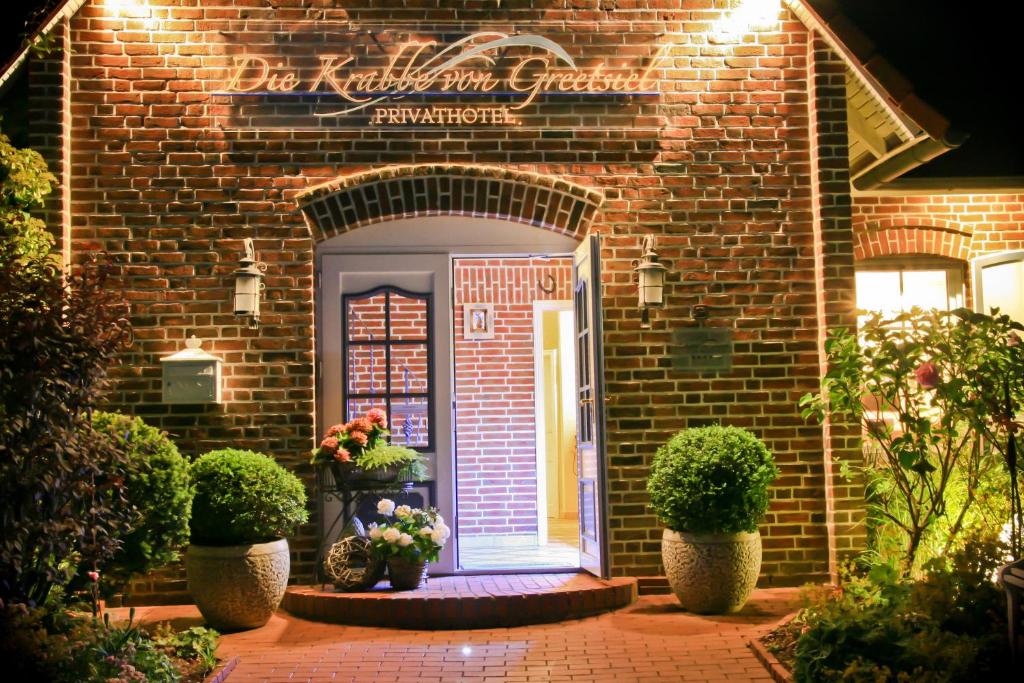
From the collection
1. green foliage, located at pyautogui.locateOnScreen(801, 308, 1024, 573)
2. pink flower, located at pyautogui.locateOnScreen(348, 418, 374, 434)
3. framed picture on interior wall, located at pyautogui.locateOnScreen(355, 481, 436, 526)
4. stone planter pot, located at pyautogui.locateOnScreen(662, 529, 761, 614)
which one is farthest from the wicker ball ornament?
green foliage, located at pyautogui.locateOnScreen(801, 308, 1024, 573)

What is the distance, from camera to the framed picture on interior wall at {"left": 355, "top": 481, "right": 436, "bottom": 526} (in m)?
8.25

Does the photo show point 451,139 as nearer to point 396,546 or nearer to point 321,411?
point 321,411

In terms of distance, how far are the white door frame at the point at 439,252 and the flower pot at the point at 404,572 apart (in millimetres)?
868

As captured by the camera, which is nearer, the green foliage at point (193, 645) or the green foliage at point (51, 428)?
the green foliage at point (51, 428)

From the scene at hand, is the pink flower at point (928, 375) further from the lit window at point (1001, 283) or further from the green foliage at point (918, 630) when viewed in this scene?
the lit window at point (1001, 283)

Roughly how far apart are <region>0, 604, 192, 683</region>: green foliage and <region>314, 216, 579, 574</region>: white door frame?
127 inches

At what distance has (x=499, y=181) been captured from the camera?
808cm

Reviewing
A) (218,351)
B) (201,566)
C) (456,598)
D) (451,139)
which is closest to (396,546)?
(456,598)

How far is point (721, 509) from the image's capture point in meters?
6.98

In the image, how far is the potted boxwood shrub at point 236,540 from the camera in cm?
678

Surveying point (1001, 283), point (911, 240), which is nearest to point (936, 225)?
point (911, 240)

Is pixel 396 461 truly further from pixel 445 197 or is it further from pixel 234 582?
pixel 445 197

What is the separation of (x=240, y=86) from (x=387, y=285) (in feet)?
6.26

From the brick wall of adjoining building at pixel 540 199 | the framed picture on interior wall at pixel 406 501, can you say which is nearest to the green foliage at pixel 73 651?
the brick wall of adjoining building at pixel 540 199
